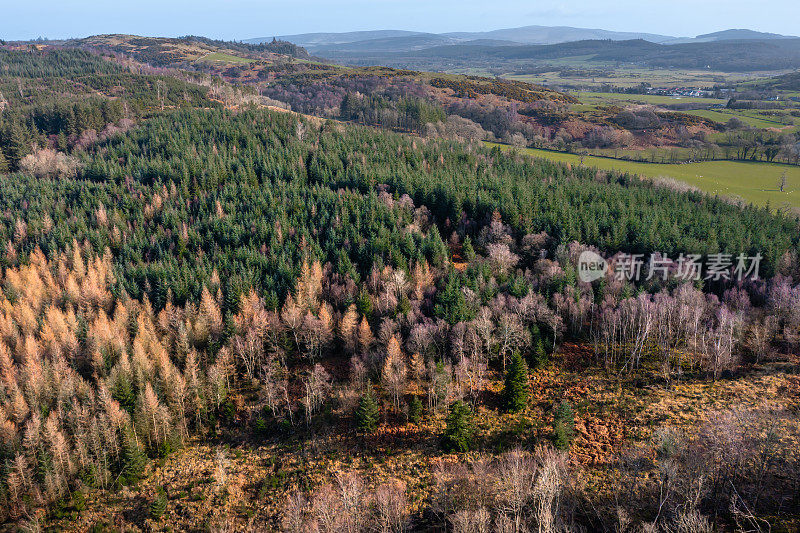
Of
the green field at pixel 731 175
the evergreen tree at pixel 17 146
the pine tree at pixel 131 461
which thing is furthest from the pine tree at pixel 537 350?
the evergreen tree at pixel 17 146

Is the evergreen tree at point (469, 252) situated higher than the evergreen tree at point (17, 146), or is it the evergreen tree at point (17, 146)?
the evergreen tree at point (17, 146)

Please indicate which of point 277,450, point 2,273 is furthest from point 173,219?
point 277,450

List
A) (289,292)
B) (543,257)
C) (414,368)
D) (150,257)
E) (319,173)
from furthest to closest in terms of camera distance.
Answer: (319,173), (150,257), (543,257), (289,292), (414,368)

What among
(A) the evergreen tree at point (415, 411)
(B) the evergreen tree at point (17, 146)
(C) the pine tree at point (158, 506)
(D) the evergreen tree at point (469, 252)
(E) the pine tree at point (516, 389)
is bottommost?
(C) the pine tree at point (158, 506)

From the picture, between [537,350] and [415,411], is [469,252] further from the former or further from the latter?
[415,411]

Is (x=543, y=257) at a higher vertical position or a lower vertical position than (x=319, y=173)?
lower

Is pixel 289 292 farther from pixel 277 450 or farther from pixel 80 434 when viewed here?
pixel 80 434

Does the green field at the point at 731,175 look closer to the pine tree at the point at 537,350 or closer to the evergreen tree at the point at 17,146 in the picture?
the pine tree at the point at 537,350
